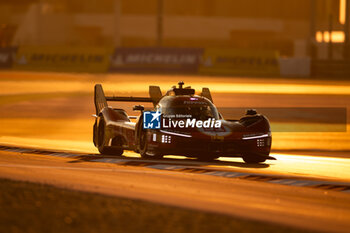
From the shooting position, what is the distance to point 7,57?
179 feet

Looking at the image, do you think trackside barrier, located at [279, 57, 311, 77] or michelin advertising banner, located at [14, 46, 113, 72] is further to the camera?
michelin advertising banner, located at [14, 46, 113, 72]

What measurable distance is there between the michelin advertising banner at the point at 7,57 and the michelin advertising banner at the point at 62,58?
0.33 meters

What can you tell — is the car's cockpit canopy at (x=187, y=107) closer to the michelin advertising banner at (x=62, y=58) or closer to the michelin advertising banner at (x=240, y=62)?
the michelin advertising banner at (x=240, y=62)

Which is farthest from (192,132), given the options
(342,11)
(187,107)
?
(342,11)

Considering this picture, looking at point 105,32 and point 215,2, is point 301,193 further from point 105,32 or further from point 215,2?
point 215,2

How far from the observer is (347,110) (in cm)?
2800

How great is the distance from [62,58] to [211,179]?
43.6 meters

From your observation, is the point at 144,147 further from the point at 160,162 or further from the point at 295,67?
the point at 295,67

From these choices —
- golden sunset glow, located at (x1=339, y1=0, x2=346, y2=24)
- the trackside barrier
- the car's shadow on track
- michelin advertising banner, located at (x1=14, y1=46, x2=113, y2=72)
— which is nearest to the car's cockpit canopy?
the car's shadow on track

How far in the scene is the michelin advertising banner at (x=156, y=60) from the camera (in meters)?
51.6

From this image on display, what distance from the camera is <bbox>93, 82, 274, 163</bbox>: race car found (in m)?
14.0

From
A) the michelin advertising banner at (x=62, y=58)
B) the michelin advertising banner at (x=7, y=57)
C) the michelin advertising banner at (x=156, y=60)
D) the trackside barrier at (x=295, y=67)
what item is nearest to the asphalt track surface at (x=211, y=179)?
the trackside barrier at (x=295, y=67)

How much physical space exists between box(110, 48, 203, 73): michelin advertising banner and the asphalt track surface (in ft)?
112

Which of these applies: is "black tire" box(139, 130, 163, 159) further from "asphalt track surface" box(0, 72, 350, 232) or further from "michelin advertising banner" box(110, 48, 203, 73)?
"michelin advertising banner" box(110, 48, 203, 73)
